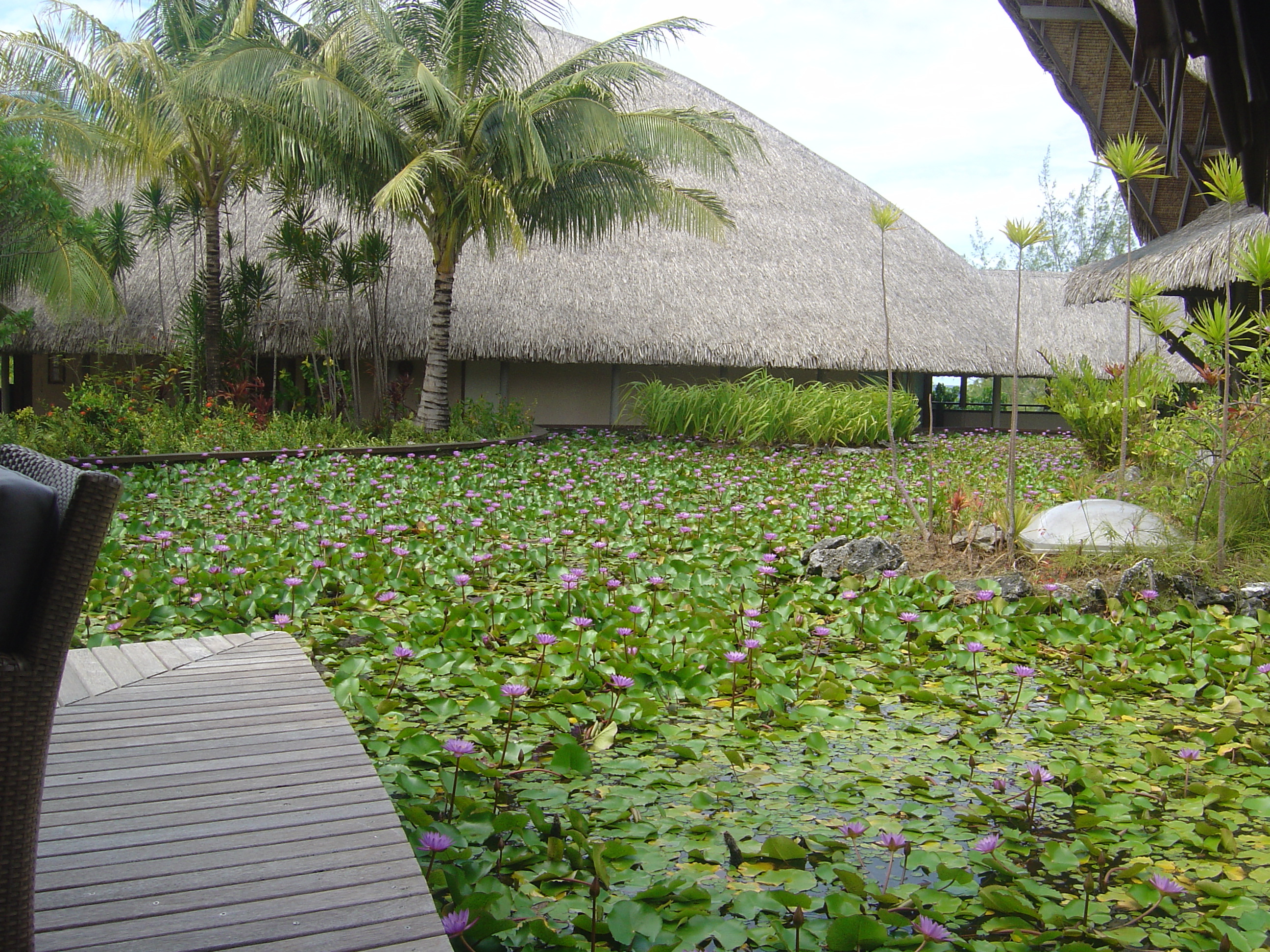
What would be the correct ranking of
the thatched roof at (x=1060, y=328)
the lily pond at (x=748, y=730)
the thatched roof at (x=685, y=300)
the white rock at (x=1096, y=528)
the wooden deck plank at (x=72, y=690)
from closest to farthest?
the lily pond at (x=748, y=730), the wooden deck plank at (x=72, y=690), the white rock at (x=1096, y=528), the thatched roof at (x=685, y=300), the thatched roof at (x=1060, y=328)

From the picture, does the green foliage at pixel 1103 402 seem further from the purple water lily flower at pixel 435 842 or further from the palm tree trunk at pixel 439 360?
the purple water lily flower at pixel 435 842

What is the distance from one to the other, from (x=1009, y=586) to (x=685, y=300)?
10.2 m

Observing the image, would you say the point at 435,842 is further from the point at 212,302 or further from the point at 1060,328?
the point at 1060,328

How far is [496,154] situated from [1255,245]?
7.90 metres

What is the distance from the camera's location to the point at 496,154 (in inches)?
412

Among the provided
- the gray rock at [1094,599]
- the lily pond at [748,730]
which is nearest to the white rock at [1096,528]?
the gray rock at [1094,599]

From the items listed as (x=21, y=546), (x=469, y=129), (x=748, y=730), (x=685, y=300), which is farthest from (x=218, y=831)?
(x=685, y=300)

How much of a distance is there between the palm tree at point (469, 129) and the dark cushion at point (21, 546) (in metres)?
8.63

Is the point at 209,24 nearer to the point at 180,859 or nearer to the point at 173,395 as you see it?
the point at 173,395

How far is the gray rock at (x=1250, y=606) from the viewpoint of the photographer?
4070mm

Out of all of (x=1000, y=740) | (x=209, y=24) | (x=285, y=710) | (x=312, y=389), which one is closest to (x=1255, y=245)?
(x=1000, y=740)

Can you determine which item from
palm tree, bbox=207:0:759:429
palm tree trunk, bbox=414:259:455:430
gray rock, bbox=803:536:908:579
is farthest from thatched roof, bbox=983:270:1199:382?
gray rock, bbox=803:536:908:579

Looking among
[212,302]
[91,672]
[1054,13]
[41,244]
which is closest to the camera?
[91,672]

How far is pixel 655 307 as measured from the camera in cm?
1389
